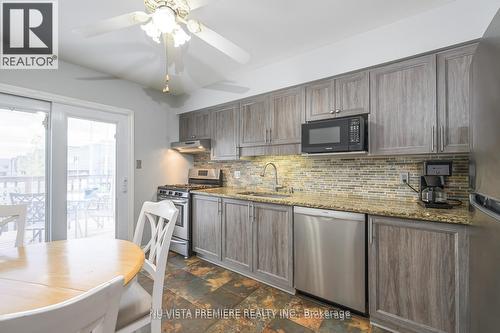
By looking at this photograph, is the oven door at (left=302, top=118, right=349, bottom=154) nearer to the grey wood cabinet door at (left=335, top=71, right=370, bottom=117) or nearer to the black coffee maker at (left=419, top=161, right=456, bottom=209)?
the grey wood cabinet door at (left=335, top=71, right=370, bottom=117)

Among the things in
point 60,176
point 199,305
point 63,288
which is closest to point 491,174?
point 63,288

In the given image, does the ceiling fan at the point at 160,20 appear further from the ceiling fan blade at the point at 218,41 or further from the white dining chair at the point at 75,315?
the white dining chair at the point at 75,315

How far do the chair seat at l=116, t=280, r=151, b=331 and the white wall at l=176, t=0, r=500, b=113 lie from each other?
7.80 ft

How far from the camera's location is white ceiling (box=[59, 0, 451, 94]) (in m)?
1.76

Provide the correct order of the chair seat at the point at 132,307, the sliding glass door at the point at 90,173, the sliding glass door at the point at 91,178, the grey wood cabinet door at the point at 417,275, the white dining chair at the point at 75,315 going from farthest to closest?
the sliding glass door at the point at 91,178 < the sliding glass door at the point at 90,173 < the grey wood cabinet door at the point at 417,275 < the chair seat at the point at 132,307 < the white dining chair at the point at 75,315

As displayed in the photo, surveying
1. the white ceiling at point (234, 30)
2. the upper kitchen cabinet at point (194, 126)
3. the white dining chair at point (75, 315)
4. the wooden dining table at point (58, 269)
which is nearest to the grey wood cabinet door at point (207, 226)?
the upper kitchen cabinet at point (194, 126)

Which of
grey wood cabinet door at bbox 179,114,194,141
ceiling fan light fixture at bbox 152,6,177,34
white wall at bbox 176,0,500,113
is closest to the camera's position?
ceiling fan light fixture at bbox 152,6,177,34

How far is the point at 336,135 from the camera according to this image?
7.09 ft

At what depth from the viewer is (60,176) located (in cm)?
260

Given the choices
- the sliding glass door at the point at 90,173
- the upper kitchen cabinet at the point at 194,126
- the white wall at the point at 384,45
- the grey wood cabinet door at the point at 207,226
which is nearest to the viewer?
the white wall at the point at 384,45

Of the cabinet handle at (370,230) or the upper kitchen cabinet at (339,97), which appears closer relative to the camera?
the cabinet handle at (370,230)

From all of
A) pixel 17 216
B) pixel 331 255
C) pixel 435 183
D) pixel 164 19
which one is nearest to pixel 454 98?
pixel 435 183

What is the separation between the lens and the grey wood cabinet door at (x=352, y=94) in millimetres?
2100

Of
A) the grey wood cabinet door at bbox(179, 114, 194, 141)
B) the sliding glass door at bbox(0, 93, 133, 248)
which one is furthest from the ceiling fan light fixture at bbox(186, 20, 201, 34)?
the grey wood cabinet door at bbox(179, 114, 194, 141)
